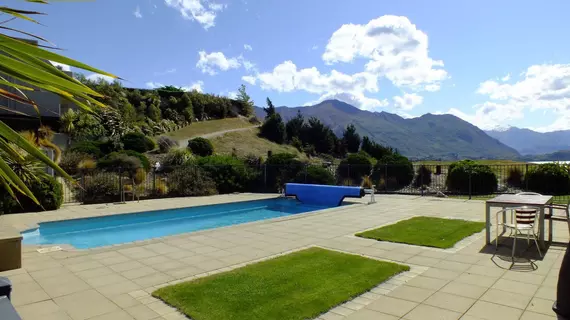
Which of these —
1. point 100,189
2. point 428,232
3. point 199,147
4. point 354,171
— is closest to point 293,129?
point 199,147

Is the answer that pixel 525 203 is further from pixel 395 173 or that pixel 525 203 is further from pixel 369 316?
pixel 395 173

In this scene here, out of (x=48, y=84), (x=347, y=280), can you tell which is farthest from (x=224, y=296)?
(x=48, y=84)

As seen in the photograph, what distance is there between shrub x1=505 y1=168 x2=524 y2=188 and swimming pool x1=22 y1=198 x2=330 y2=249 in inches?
320

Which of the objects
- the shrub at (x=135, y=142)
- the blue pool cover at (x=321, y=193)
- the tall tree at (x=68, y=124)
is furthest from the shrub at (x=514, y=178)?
the tall tree at (x=68, y=124)

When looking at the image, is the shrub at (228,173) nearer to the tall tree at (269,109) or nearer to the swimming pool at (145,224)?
the swimming pool at (145,224)

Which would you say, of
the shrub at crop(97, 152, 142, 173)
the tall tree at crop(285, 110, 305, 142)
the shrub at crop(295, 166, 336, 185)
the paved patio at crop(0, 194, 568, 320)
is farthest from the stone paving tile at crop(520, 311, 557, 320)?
the tall tree at crop(285, 110, 305, 142)

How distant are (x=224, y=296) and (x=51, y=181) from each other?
8312mm

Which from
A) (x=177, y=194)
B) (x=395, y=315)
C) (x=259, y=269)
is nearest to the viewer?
(x=395, y=315)

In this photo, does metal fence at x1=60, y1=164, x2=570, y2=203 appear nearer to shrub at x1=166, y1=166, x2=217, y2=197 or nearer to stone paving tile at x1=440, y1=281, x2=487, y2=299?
shrub at x1=166, y1=166, x2=217, y2=197

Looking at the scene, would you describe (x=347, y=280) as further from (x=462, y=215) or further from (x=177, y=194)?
(x=177, y=194)

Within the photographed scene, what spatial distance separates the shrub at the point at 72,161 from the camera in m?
13.8

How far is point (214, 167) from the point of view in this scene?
15.3 m

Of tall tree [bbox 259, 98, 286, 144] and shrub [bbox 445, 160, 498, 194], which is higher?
tall tree [bbox 259, 98, 286, 144]

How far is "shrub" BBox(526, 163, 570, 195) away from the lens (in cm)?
1296
